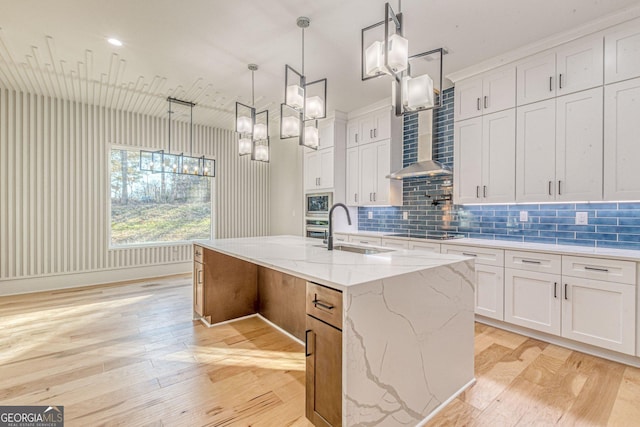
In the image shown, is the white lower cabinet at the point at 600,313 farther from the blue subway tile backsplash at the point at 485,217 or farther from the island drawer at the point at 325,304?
the island drawer at the point at 325,304

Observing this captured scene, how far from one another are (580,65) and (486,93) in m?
0.81

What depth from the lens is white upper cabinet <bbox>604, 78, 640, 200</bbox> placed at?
2428mm

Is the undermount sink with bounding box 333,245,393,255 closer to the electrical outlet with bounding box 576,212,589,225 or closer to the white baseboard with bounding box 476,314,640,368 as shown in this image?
the white baseboard with bounding box 476,314,640,368

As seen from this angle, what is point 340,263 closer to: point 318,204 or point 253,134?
point 253,134

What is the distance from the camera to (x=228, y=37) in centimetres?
285

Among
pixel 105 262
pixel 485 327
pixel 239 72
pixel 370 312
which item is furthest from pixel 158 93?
pixel 485 327

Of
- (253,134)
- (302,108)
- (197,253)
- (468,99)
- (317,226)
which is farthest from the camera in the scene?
(317,226)

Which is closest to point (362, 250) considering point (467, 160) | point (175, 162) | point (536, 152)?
point (467, 160)

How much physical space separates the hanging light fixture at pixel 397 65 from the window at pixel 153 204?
15.9 feet

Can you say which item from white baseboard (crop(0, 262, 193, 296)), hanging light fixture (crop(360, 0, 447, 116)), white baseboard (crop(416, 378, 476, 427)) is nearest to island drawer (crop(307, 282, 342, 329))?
white baseboard (crop(416, 378, 476, 427))

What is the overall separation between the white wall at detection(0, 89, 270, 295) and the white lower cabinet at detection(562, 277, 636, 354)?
5618 millimetres

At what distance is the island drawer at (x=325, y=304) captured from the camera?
4.62ft

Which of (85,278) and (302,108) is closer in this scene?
(302,108)

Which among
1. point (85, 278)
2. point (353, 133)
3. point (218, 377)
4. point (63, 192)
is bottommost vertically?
point (218, 377)
